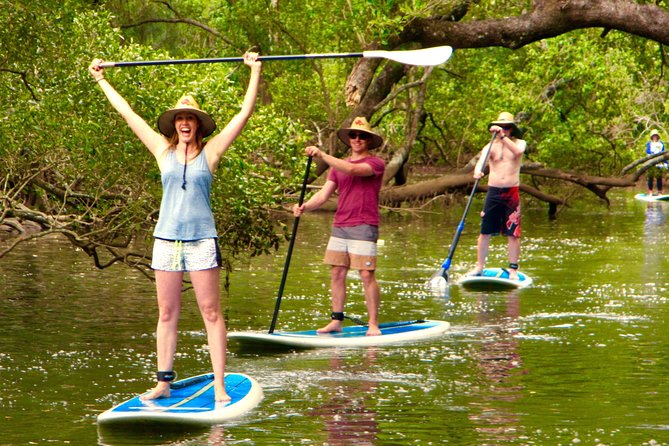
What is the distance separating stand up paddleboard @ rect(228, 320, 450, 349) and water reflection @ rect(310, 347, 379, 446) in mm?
863

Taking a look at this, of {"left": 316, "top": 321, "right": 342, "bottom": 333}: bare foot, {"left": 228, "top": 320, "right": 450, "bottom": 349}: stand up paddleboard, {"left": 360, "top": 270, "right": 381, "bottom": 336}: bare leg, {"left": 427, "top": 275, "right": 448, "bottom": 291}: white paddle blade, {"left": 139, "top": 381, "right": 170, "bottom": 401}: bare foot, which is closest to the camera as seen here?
{"left": 139, "top": 381, "right": 170, "bottom": 401}: bare foot

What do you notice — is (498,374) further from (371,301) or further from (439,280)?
(439,280)

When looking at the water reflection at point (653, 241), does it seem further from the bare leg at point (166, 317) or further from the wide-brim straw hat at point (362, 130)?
the bare leg at point (166, 317)

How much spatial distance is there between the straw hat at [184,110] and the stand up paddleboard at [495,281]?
7534 mm

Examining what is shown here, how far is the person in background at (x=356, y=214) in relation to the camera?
1045cm

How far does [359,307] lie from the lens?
43.4 feet

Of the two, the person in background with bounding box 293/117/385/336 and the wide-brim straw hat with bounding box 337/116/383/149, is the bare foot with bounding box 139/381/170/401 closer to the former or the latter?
the person in background with bounding box 293/117/385/336

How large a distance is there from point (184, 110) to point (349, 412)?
2082 millimetres

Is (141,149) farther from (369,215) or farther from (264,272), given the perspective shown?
(264,272)

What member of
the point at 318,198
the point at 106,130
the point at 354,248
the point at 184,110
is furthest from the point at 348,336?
the point at 184,110

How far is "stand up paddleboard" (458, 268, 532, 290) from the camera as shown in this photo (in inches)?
580

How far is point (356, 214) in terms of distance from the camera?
10656 mm

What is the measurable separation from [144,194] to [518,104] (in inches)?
731

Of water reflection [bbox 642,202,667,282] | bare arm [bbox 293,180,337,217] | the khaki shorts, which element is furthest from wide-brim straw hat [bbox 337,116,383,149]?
water reflection [bbox 642,202,667,282]
